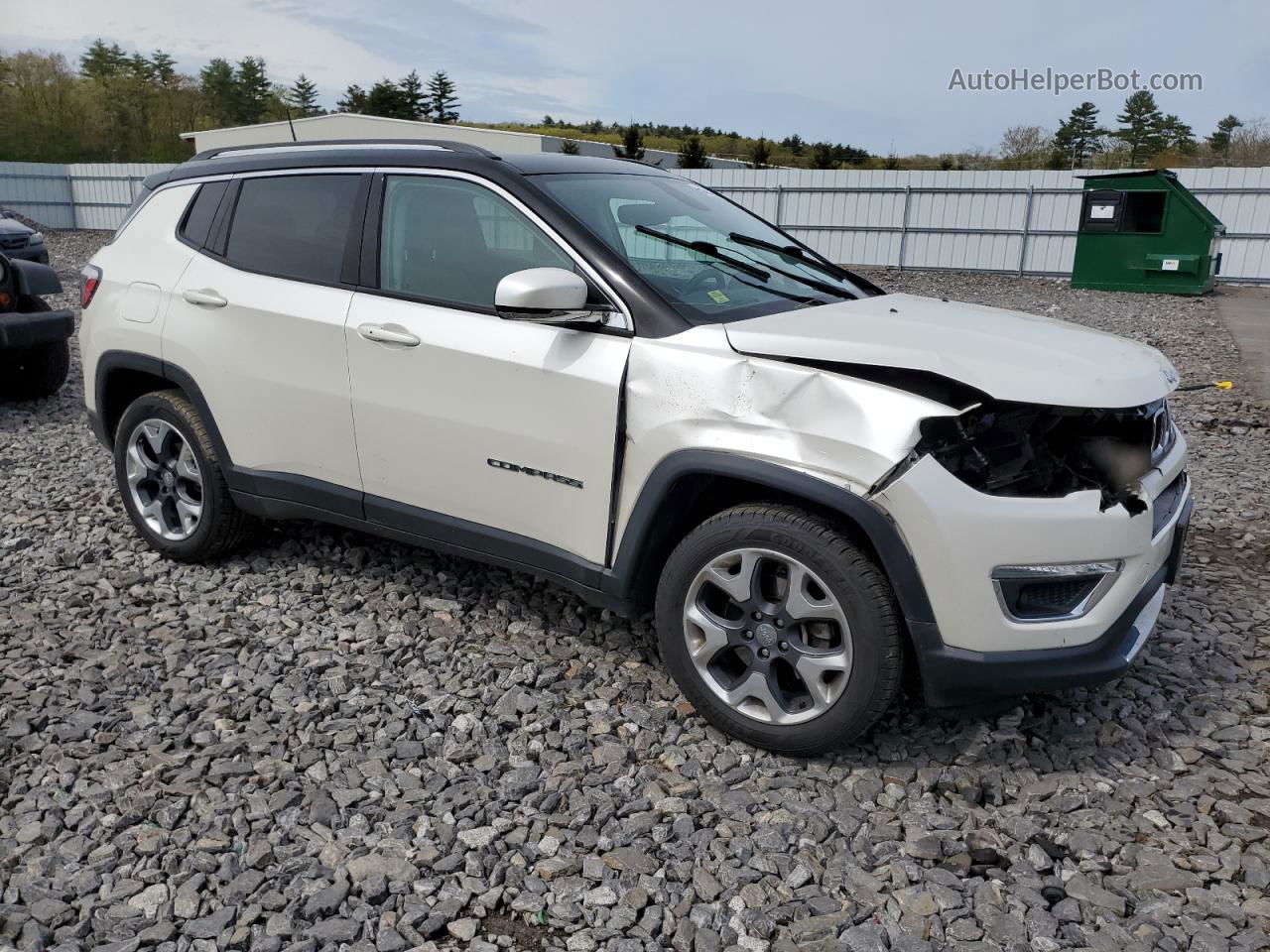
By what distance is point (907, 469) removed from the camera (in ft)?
8.81

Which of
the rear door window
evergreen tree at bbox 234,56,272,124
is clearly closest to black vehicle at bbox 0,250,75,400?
the rear door window

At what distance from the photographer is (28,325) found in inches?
283

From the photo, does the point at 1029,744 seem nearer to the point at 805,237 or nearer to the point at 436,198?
the point at 436,198

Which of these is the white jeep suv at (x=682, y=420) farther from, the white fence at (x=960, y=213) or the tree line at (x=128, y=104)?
the tree line at (x=128, y=104)

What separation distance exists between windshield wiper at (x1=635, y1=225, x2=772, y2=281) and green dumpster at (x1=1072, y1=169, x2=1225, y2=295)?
56.2 feet

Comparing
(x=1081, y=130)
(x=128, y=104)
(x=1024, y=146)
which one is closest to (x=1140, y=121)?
(x=1081, y=130)

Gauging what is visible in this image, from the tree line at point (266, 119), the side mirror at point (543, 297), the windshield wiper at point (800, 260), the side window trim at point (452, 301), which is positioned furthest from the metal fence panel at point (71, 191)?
the side mirror at point (543, 297)

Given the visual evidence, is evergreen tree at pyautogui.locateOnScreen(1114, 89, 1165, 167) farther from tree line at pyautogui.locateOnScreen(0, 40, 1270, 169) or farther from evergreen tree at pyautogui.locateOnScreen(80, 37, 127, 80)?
evergreen tree at pyautogui.locateOnScreen(80, 37, 127, 80)

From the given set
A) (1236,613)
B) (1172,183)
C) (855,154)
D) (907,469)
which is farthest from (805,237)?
(855,154)

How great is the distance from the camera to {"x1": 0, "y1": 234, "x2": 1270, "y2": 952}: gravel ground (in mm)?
2479

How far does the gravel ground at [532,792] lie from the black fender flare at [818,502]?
648mm

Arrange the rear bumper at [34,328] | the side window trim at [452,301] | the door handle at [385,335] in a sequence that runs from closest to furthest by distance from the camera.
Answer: the side window trim at [452,301] < the door handle at [385,335] < the rear bumper at [34,328]

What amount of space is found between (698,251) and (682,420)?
87cm

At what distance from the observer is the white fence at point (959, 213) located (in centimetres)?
2139
